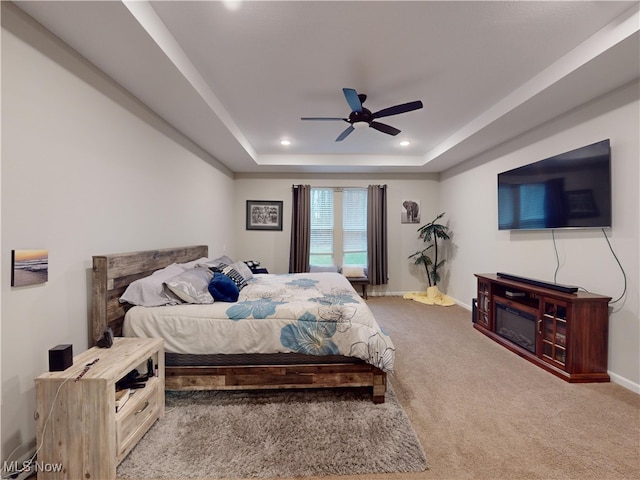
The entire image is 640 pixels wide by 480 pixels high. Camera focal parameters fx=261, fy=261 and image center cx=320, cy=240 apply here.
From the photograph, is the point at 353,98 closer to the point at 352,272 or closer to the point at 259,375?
the point at 259,375

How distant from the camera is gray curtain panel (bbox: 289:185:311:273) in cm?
517

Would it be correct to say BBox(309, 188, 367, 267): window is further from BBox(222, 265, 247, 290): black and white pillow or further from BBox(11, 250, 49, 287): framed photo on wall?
BBox(11, 250, 49, 287): framed photo on wall

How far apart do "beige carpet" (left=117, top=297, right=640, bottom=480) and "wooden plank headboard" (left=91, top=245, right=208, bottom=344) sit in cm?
168

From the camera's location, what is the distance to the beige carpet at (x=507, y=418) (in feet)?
4.65

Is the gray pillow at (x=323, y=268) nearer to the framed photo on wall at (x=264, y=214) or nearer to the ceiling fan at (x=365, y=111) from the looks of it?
the framed photo on wall at (x=264, y=214)

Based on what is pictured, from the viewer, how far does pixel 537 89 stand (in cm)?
233

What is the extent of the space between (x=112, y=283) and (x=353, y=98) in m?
2.40

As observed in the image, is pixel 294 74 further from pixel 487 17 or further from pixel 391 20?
pixel 487 17

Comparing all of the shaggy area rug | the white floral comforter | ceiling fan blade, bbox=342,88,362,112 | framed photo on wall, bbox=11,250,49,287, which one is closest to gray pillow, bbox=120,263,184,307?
the white floral comforter

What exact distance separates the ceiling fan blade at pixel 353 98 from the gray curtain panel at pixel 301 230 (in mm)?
2763

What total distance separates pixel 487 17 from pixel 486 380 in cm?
276

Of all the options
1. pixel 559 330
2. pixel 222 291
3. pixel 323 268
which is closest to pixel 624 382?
pixel 559 330

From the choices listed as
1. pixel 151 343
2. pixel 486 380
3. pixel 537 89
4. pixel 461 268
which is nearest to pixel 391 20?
pixel 537 89
